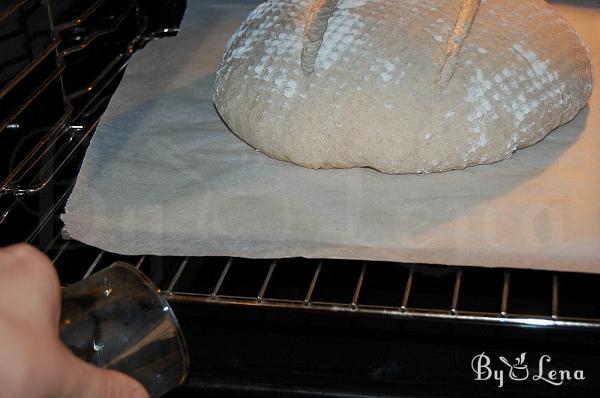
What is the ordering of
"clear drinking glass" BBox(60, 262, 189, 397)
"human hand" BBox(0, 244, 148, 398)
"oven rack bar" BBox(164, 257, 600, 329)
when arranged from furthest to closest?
"oven rack bar" BBox(164, 257, 600, 329), "clear drinking glass" BBox(60, 262, 189, 397), "human hand" BBox(0, 244, 148, 398)

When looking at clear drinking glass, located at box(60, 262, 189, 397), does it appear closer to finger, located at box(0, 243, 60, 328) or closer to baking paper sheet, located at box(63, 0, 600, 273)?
finger, located at box(0, 243, 60, 328)

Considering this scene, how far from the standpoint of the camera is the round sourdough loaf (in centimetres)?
103

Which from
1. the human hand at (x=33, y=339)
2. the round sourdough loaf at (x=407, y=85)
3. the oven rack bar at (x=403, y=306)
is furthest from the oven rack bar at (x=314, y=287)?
the human hand at (x=33, y=339)

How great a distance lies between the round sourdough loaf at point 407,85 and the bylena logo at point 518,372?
0.28 metres

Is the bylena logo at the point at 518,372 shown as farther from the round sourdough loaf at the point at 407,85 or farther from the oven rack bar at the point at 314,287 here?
the round sourdough loaf at the point at 407,85

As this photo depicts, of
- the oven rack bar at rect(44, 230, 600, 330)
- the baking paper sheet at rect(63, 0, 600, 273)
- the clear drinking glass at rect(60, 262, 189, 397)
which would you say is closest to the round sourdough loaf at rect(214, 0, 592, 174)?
the baking paper sheet at rect(63, 0, 600, 273)

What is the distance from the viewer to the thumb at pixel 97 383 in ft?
1.88

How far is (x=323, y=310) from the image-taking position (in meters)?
0.86

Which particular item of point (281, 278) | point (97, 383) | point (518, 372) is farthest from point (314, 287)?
point (97, 383)

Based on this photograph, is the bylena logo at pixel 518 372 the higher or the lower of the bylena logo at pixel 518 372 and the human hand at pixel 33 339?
the lower

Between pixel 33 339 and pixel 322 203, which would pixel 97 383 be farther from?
pixel 322 203

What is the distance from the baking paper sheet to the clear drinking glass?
290mm

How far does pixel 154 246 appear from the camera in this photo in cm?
99

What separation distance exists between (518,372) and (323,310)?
0.22 meters
